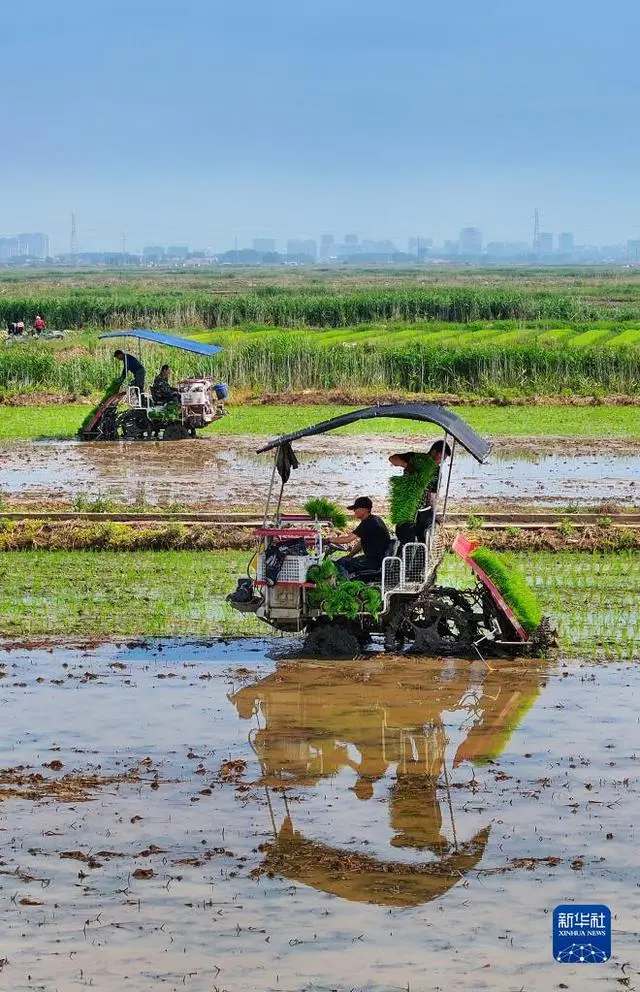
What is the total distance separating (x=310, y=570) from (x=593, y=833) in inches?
183

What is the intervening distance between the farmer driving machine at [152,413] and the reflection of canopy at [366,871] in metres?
21.3

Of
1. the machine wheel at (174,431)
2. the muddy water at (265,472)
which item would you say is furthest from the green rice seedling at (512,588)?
the machine wheel at (174,431)

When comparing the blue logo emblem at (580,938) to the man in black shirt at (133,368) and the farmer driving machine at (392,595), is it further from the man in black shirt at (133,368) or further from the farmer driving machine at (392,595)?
the man in black shirt at (133,368)

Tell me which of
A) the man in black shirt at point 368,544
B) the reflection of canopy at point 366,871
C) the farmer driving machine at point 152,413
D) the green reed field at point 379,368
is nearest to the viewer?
the reflection of canopy at point 366,871

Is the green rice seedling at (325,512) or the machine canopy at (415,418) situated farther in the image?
the green rice seedling at (325,512)

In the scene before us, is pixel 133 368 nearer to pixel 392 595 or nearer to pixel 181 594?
pixel 181 594

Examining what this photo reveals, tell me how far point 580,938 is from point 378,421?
27001mm

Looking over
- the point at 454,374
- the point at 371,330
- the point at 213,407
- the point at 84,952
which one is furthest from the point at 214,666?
the point at 371,330

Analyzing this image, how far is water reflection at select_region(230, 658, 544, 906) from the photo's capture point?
930cm

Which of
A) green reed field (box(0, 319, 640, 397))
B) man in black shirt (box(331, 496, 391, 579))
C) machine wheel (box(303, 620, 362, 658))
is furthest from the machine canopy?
green reed field (box(0, 319, 640, 397))

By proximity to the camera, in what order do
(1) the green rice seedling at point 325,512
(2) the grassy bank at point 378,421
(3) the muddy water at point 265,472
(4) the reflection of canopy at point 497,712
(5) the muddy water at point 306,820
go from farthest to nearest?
1. (2) the grassy bank at point 378,421
2. (3) the muddy water at point 265,472
3. (1) the green rice seedling at point 325,512
4. (4) the reflection of canopy at point 497,712
5. (5) the muddy water at point 306,820

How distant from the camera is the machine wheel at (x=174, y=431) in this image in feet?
102

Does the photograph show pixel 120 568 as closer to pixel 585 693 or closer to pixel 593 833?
pixel 585 693

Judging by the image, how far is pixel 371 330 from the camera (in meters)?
55.2
